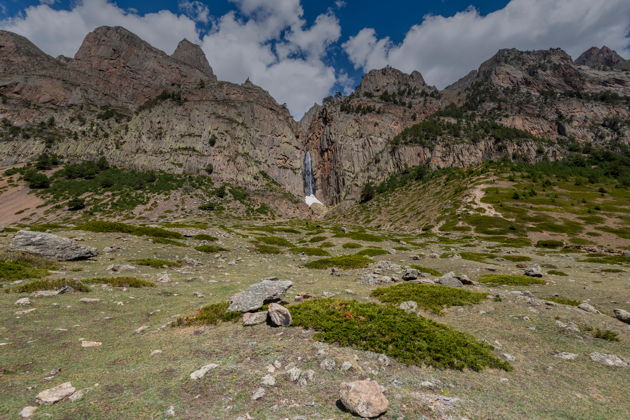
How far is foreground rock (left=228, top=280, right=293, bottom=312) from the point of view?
29.0 feet

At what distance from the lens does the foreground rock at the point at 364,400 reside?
4000 mm

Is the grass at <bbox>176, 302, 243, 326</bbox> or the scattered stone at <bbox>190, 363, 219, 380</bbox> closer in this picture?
the scattered stone at <bbox>190, 363, 219, 380</bbox>

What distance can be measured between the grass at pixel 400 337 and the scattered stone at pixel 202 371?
251cm

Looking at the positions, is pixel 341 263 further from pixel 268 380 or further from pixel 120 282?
pixel 268 380

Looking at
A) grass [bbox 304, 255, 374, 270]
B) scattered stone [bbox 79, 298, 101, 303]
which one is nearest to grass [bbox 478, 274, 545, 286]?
grass [bbox 304, 255, 374, 270]

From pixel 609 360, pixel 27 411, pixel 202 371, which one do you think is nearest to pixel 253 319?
pixel 202 371

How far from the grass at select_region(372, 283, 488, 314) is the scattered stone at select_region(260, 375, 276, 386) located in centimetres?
728

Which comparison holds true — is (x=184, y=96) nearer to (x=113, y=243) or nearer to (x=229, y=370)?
(x=113, y=243)

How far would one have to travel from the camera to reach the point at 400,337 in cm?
672

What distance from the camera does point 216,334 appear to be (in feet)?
24.1

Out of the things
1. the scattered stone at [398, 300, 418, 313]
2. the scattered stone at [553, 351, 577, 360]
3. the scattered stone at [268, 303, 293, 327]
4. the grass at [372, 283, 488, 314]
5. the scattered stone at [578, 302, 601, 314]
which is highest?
the scattered stone at [268, 303, 293, 327]

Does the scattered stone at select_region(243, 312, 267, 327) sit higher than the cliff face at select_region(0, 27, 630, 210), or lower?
lower

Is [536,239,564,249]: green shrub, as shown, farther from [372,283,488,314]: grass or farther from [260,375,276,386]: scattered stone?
[260,375,276,386]: scattered stone

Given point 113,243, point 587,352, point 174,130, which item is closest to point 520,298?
point 587,352
